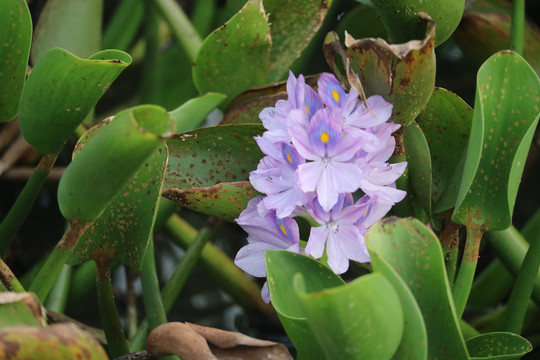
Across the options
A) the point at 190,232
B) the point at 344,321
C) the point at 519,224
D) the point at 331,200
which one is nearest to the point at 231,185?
the point at 331,200

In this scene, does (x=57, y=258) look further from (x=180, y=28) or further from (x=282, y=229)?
(x=180, y=28)

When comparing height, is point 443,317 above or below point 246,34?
below

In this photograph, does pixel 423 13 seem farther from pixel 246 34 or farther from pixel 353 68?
pixel 246 34

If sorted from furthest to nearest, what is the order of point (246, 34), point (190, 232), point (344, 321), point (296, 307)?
point (190, 232), point (246, 34), point (296, 307), point (344, 321)

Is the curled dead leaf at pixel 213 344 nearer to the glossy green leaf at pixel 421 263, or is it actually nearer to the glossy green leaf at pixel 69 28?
the glossy green leaf at pixel 421 263

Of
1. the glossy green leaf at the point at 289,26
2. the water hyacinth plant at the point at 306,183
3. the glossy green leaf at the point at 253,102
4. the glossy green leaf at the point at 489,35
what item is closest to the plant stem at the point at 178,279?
the water hyacinth plant at the point at 306,183

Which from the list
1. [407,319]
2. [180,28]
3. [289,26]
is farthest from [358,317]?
[180,28]

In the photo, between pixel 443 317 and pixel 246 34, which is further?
pixel 246 34
